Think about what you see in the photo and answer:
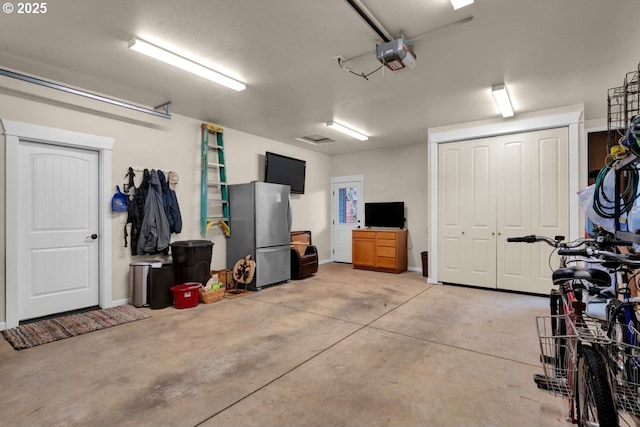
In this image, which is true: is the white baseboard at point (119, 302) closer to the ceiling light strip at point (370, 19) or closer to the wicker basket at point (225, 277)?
the wicker basket at point (225, 277)

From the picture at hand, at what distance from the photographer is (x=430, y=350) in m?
2.80

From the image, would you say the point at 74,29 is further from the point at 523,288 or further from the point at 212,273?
the point at 523,288

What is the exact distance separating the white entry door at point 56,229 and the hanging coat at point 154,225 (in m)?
0.54

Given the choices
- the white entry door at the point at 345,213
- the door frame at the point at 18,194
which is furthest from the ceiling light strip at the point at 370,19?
the white entry door at the point at 345,213

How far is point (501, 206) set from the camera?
492cm

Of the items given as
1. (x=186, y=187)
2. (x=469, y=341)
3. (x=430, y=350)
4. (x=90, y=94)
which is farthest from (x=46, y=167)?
(x=469, y=341)

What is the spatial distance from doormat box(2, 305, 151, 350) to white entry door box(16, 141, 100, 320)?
0.89ft

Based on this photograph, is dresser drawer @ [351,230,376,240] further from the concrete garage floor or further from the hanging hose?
the hanging hose

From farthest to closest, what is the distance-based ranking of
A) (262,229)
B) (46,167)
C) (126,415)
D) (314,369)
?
(262,229) → (46,167) → (314,369) → (126,415)

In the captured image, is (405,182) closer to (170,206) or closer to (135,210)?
(170,206)

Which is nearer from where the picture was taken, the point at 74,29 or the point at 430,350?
the point at 74,29

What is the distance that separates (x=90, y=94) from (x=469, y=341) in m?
5.02

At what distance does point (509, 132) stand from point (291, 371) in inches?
184

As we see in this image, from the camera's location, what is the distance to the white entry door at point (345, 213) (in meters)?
7.72
